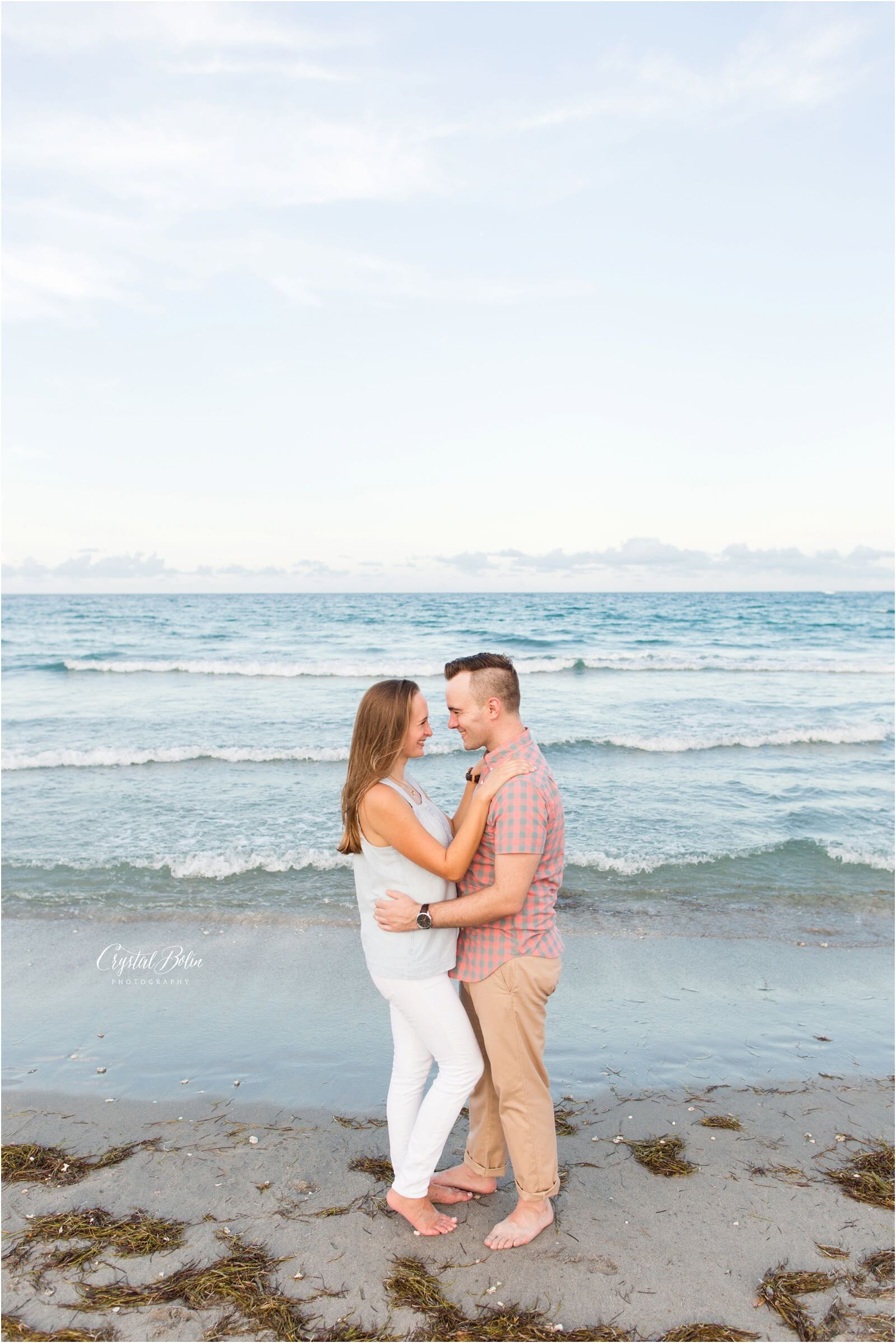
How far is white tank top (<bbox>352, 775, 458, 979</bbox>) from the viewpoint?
128 inches

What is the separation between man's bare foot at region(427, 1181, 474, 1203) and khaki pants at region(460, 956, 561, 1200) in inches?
14.1

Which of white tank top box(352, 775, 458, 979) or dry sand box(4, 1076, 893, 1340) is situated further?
white tank top box(352, 775, 458, 979)

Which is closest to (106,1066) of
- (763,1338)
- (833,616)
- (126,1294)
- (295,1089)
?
(295,1089)

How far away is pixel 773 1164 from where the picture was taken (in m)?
3.91

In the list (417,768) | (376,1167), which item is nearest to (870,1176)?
(376,1167)

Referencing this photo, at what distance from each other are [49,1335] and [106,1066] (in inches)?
78.6

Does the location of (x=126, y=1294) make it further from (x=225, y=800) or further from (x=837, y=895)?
(x=225, y=800)

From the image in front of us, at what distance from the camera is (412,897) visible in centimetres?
326

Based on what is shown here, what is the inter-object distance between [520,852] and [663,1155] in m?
1.98

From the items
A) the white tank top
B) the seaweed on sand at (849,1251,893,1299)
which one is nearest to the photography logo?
the white tank top

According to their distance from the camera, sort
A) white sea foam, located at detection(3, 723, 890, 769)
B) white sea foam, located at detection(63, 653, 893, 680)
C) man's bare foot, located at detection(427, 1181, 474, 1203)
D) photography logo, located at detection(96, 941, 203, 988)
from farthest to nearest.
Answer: white sea foam, located at detection(63, 653, 893, 680) < white sea foam, located at detection(3, 723, 890, 769) < photography logo, located at detection(96, 941, 203, 988) < man's bare foot, located at detection(427, 1181, 474, 1203)

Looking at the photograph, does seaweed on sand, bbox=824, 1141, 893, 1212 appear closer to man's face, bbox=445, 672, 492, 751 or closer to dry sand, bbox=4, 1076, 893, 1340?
dry sand, bbox=4, 1076, 893, 1340

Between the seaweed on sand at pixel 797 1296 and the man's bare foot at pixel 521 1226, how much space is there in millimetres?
840

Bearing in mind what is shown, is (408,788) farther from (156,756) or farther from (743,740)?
(743,740)
